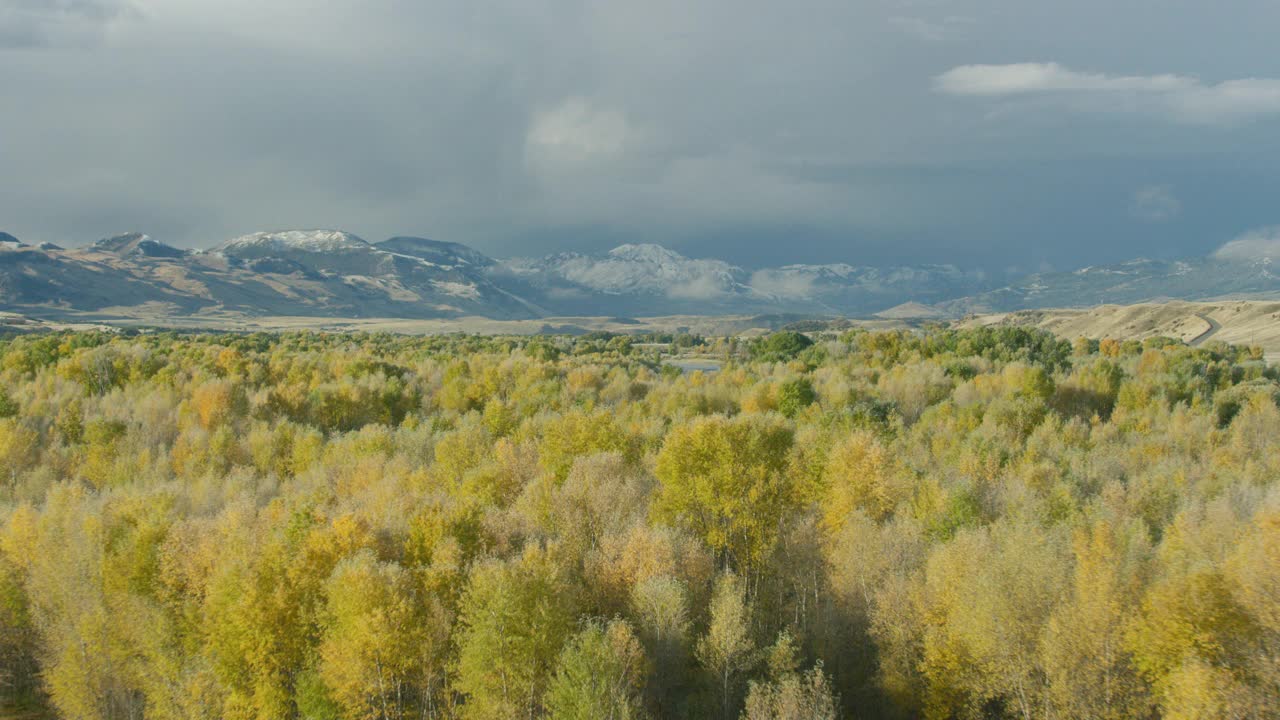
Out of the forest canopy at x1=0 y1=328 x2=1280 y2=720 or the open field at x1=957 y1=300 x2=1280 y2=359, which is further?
the open field at x1=957 y1=300 x2=1280 y2=359

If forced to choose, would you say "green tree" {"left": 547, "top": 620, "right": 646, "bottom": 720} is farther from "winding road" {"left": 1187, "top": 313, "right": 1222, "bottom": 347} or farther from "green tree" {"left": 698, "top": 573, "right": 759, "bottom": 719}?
"winding road" {"left": 1187, "top": 313, "right": 1222, "bottom": 347}

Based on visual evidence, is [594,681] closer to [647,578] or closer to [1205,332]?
[647,578]

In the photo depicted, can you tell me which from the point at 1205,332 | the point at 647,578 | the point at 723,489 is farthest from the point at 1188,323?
the point at 647,578

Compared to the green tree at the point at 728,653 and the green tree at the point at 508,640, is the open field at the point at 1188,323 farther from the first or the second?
the green tree at the point at 508,640

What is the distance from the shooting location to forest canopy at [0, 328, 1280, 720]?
2552cm

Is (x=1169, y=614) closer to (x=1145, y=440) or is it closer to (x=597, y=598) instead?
(x=597, y=598)

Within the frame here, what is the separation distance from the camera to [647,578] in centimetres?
3088

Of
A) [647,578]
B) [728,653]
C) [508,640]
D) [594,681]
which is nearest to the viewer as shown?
[594,681]

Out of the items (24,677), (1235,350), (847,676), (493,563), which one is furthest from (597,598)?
(1235,350)

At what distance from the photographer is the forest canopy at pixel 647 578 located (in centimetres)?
2552

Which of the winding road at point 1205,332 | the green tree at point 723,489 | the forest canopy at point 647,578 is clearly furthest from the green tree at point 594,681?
the winding road at point 1205,332

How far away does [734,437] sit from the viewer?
4047 cm

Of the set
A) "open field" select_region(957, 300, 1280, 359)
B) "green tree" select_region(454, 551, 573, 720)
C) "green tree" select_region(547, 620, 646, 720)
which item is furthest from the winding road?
"green tree" select_region(454, 551, 573, 720)

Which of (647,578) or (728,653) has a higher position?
(647,578)
